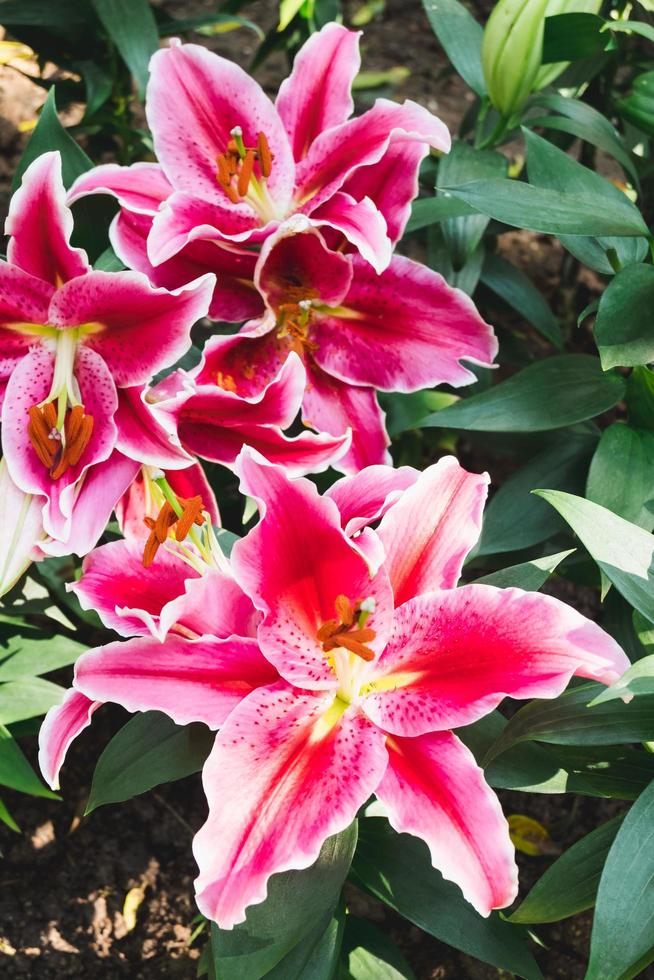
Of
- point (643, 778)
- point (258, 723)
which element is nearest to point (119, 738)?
point (258, 723)

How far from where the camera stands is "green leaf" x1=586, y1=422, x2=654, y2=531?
114cm

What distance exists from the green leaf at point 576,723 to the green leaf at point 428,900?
0.18 m

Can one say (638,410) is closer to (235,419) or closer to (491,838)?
(235,419)

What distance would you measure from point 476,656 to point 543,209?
467 mm

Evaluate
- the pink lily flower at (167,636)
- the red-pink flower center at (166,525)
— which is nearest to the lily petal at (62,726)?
the pink lily flower at (167,636)

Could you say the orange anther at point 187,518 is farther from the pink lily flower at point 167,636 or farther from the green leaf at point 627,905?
the green leaf at point 627,905

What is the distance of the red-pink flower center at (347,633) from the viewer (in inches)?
31.3

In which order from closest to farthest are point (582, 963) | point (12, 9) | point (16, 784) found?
1. point (16, 784)
2. point (582, 963)
3. point (12, 9)

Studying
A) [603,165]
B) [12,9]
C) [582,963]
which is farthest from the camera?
[603,165]

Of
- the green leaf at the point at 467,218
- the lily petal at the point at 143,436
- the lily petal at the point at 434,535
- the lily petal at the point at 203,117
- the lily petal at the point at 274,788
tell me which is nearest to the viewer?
the lily petal at the point at 274,788

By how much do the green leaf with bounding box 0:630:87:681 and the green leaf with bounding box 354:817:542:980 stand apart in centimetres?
42

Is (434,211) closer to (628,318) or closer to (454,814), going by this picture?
(628,318)

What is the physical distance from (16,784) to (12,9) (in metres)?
1.06

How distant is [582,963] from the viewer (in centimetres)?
138
